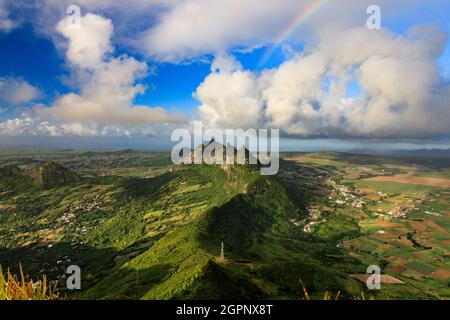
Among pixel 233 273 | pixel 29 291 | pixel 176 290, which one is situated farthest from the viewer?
pixel 233 273

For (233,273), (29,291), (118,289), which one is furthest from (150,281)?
(29,291)
